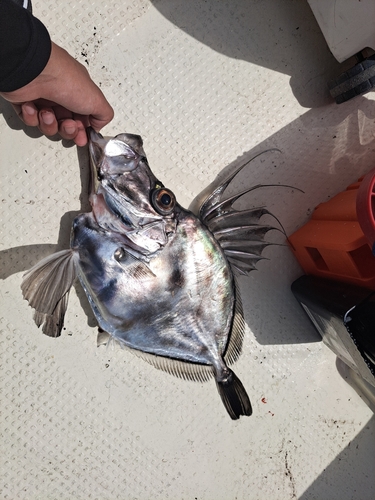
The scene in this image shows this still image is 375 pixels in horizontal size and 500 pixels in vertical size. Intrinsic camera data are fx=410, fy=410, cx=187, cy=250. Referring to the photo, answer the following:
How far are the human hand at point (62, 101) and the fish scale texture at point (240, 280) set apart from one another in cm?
12

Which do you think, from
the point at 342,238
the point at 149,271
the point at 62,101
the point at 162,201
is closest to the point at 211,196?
the point at 162,201

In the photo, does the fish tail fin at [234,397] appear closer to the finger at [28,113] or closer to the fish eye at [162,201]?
the fish eye at [162,201]

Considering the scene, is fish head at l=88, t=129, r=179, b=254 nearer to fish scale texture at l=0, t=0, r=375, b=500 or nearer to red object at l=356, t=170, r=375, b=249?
→ fish scale texture at l=0, t=0, r=375, b=500

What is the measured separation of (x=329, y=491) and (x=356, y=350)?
0.98 metres

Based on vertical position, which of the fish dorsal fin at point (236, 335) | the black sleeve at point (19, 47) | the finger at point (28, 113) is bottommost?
the fish dorsal fin at point (236, 335)

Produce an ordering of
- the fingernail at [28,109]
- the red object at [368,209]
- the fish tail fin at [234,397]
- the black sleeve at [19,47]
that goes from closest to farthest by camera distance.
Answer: the black sleeve at [19,47] → the red object at [368,209] → the fingernail at [28,109] → the fish tail fin at [234,397]

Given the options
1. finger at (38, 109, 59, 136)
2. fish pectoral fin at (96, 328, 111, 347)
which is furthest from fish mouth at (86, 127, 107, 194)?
fish pectoral fin at (96, 328, 111, 347)

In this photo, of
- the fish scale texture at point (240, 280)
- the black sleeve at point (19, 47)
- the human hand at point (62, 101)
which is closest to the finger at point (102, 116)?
the human hand at point (62, 101)

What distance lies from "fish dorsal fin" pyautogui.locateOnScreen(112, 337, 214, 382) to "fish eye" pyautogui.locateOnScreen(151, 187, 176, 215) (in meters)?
0.54

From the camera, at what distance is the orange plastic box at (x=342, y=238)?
1312mm

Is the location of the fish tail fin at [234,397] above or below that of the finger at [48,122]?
below

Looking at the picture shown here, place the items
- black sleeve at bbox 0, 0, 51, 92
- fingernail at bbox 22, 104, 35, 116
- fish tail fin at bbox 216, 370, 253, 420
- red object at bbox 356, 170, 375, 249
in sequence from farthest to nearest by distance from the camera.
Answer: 1. fish tail fin at bbox 216, 370, 253, 420
2. fingernail at bbox 22, 104, 35, 116
3. red object at bbox 356, 170, 375, 249
4. black sleeve at bbox 0, 0, 51, 92

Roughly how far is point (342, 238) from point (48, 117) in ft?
3.65

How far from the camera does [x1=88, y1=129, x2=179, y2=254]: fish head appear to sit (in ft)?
4.38
